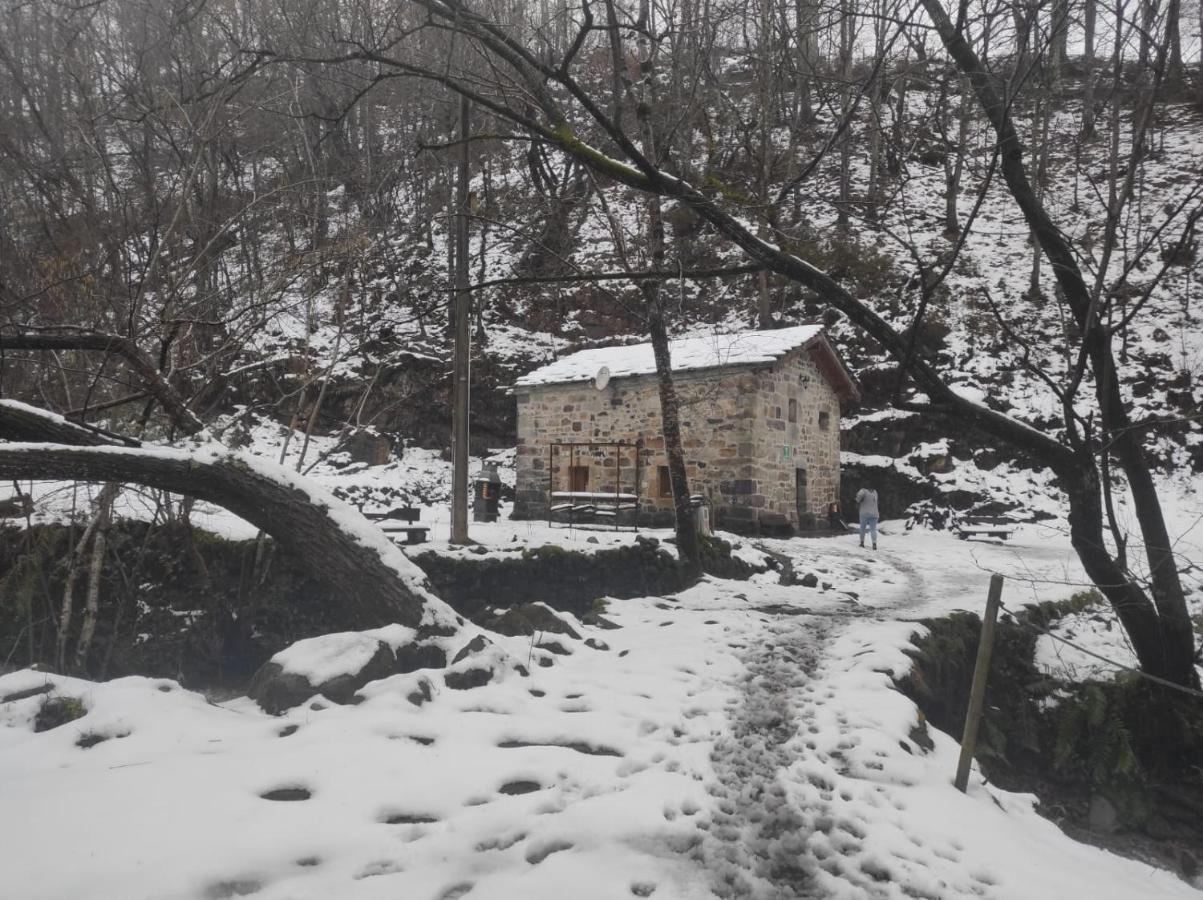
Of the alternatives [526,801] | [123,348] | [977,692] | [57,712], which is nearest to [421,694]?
[526,801]

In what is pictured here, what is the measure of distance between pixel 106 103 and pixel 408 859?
1038 centimetres

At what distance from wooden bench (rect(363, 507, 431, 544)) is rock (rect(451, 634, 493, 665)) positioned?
481cm

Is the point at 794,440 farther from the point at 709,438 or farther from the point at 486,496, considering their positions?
the point at 486,496

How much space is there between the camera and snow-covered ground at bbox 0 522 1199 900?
2.33m

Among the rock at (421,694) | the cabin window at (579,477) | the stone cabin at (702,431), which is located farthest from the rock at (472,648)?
the cabin window at (579,477)

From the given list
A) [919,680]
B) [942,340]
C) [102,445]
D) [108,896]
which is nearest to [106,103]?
[102,445]

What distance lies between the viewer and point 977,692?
3717 millimetres

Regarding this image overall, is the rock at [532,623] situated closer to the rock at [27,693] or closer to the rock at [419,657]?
the rock at [419,657]

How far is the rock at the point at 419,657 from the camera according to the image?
14.9ft

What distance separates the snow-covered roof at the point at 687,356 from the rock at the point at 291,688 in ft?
35.5

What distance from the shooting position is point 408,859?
2.45 metres

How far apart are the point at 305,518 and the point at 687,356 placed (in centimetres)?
1158

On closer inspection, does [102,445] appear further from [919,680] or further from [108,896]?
[919,680]

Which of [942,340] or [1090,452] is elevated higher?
[942,340]
